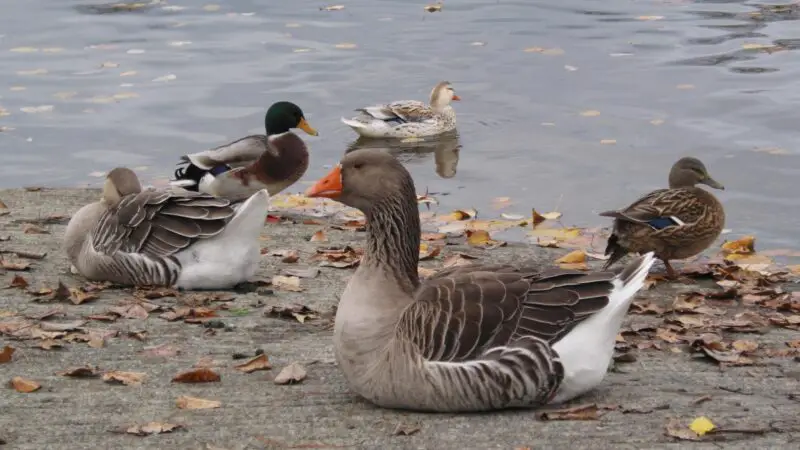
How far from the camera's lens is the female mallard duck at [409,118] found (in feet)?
50.2

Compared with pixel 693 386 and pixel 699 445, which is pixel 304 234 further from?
pixel 699 445

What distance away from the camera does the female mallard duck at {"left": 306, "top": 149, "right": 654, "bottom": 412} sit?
5633 mm

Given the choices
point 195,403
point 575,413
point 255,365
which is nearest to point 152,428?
point 195,403

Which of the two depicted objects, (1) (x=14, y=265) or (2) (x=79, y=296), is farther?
(1) (x=14, y=265)

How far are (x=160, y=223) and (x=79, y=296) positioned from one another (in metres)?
0.87

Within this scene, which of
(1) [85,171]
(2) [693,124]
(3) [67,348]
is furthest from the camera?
(2) [693,124]

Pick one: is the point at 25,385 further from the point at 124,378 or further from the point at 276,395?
the point at 276,395

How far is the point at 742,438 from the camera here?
533 cm

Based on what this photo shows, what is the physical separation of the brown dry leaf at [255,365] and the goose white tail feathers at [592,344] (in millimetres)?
1567

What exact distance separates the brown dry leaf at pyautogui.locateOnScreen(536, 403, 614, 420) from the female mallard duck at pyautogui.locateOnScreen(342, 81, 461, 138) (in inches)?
384

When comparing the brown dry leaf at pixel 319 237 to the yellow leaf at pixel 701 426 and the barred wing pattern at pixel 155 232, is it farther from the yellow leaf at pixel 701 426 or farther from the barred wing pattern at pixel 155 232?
the yellow leaf at pixel 701 426

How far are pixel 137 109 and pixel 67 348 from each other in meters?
9.63

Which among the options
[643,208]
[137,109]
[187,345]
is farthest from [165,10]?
[187,345]

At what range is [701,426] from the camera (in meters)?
5.39
